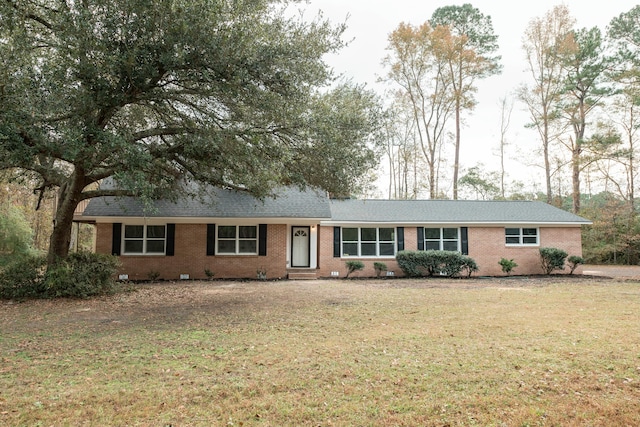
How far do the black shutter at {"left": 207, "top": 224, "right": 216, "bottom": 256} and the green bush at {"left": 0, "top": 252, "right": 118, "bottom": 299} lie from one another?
5.51m

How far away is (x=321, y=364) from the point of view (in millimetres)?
5164

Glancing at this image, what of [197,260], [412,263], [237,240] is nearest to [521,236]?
[412,263]

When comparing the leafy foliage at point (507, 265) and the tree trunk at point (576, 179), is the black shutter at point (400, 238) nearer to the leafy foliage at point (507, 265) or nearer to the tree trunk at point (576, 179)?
the leafy foliage at point (507, 265)

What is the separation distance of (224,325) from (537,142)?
29.7 metres

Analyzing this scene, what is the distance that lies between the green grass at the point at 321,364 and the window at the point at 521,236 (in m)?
9.61

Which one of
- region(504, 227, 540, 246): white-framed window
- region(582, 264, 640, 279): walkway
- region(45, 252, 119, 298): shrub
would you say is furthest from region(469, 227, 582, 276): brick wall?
region(45, 252, 119, 298): shrub

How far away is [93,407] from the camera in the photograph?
12.7 ft

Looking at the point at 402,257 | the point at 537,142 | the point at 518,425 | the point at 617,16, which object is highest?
the point at 617,16

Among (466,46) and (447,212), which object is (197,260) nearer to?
(447,212)

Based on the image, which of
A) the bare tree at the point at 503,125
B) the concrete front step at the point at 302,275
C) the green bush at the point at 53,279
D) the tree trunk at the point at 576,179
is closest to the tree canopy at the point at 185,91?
the green bush at the point at 53,279

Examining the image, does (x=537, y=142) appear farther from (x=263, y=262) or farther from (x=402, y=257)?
(x=263, y=262)

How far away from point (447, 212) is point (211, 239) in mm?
11109

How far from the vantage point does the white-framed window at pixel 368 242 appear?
18703 mm

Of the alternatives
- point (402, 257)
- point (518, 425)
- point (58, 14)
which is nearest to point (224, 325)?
point (518, 425)
